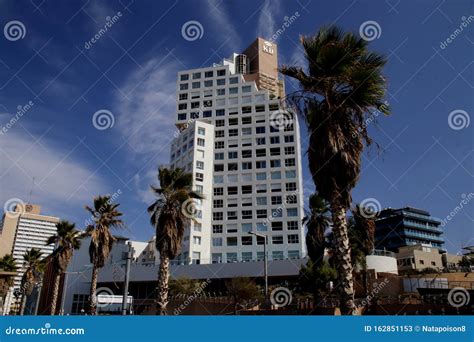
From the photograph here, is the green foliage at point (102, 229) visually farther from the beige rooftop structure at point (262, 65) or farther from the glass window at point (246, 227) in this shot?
the beige rooftop structure at point (262, 65)

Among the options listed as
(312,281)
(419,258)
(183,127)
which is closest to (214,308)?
(312,281)

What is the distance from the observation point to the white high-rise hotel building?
6894 centimetres

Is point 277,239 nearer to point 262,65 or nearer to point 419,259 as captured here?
point 419,259

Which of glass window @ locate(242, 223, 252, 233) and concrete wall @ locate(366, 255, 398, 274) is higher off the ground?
glass window @ locate(242, 223, 252, 233)

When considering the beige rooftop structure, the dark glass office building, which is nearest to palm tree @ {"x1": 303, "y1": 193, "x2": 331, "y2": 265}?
the beige rooftop structure

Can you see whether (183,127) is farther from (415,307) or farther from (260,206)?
(415,307)

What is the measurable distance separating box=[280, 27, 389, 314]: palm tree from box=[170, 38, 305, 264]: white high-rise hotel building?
51.8 meters

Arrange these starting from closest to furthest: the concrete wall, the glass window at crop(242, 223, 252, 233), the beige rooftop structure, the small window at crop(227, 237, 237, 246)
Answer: the concrete wall, the small window at crop(227, 237, 237, 246), the glass window at crop(242, 223, 252, 233), the beige rooftop structure

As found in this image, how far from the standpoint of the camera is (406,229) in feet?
338

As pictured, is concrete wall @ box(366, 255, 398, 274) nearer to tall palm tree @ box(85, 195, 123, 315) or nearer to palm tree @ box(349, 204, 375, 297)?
palm tree @ box(349, 204, 375, 297)

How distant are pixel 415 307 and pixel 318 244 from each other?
16.0 metres

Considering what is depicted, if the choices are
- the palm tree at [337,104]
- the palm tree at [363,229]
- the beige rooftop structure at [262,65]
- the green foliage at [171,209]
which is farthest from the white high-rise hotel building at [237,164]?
the palm tree at [337,104]

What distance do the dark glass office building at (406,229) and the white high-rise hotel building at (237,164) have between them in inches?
Answer: 1739

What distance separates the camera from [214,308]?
95.9ft
